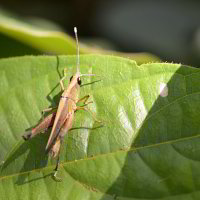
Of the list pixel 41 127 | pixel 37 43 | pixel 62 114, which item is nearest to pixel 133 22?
pixel 37 43

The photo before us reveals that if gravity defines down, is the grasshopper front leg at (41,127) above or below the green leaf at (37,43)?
below

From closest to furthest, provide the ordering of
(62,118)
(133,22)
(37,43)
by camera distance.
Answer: (62,118) < (37,43) < (133,22)

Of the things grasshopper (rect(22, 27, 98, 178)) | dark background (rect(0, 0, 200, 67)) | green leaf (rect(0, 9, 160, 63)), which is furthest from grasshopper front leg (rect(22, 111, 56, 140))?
dark background (rect(0, 0, 200, 67))

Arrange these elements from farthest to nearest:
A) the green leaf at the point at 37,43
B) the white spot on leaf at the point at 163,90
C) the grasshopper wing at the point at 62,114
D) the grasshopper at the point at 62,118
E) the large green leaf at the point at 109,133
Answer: the green leaf at the point at 37,43 → the grasshopper wing at the point at 62,114 → the grasshopper at the point at 62,118 → the white spot on leaf at the point at 163,90 → the large green leaf at the point at 109,133

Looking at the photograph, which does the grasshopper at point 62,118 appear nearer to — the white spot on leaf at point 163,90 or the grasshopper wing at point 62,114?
the grasshopper wing at point 62,114

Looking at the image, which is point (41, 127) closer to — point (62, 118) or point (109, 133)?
point (62, 118)

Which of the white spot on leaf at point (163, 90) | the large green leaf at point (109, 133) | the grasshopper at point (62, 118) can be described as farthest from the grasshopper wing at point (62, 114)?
the white spot on leaf at point (163, 90)

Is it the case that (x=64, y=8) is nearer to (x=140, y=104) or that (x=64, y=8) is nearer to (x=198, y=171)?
(x=140, y=104)
